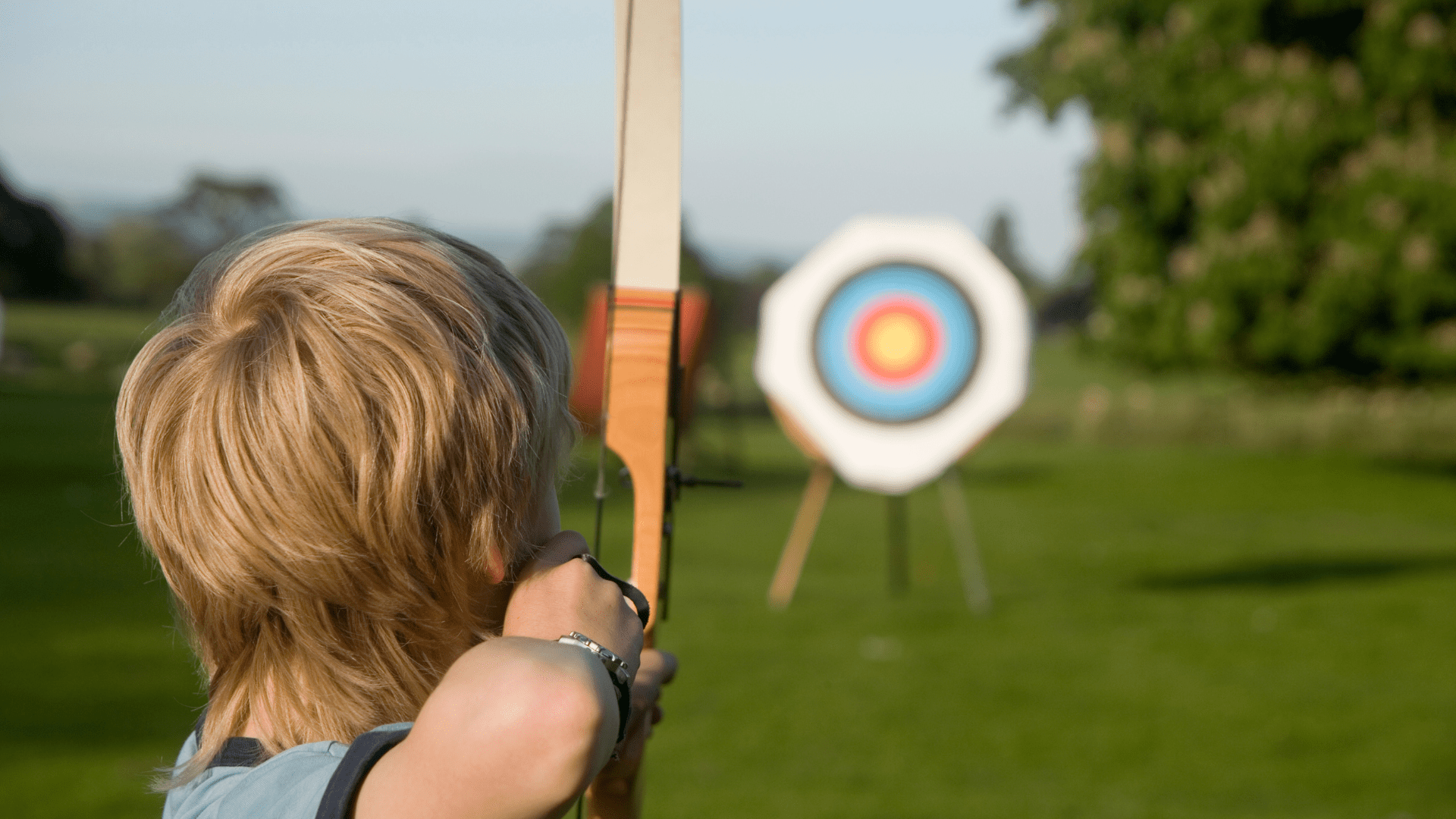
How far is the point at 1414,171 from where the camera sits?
8547mm

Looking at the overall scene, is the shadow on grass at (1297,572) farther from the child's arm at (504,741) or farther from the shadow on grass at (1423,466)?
the child's arm at (504,741)

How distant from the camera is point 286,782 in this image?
615mm

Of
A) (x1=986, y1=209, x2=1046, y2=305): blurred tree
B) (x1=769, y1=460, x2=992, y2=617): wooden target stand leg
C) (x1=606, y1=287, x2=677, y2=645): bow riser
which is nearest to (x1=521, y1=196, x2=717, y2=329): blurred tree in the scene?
(x1=769, y1=460, x2=992, y2=617): wooden target stand leg

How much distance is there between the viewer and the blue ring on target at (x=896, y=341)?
4684mm

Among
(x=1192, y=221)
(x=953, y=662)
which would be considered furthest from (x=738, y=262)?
(x=953, y=662)

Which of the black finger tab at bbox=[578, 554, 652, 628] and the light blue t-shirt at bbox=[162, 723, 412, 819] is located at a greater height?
the black finger tab at bbox=[578, 554, 652, 628]

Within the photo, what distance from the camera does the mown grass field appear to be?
2.59 m

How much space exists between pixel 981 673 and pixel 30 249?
18.0 metres

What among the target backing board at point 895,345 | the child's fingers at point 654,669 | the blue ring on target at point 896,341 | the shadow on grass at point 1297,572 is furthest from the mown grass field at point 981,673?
the blue ring on target at point 896,341

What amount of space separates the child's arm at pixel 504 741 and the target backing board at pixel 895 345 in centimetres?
389

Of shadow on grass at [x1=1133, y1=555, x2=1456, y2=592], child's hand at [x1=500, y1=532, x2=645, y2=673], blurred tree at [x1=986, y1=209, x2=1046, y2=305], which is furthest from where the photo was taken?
blurred tree at [x1=986, y1=209, x2=1046, y2=305]

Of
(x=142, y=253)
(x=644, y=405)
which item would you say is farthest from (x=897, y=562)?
(x=142, y=253)

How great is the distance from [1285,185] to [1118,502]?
2.51m

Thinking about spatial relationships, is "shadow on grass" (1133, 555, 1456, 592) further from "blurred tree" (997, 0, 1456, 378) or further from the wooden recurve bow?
the wooden recurve bow
